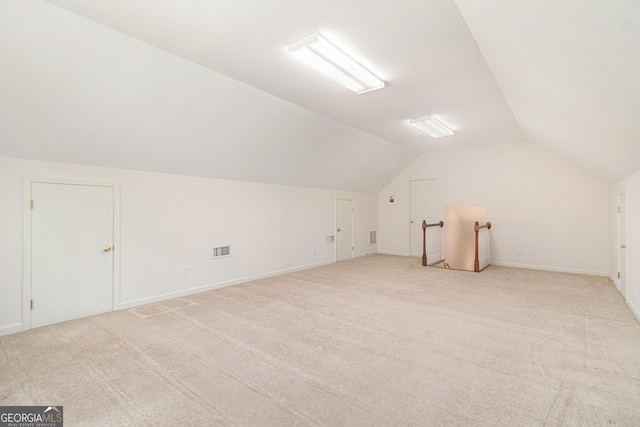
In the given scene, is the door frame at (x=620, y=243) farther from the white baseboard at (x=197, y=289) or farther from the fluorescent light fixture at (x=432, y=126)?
the white baseboard at (x=197, y=289)

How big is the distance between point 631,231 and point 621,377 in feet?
8.93

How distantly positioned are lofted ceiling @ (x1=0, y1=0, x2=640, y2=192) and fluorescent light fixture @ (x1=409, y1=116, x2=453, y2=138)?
0.22 metres

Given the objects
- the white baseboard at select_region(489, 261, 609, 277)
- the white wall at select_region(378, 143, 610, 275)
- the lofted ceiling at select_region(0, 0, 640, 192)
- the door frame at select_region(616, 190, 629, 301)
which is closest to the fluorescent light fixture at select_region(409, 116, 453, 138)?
the lofted ceiling at select_region(0, 0, 640, 192)

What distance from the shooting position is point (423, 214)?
829 cm

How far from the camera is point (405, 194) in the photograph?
8.51 meters

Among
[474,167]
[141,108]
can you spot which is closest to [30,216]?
[141,108]

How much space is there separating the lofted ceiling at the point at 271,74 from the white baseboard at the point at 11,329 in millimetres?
1846

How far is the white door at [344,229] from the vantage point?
25.2 feet

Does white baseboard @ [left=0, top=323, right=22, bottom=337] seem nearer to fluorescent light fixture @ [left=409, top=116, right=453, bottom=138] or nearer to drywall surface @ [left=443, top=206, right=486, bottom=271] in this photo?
fluorescent light fixture @ [left=409, top=116, right=453, bottom=138]

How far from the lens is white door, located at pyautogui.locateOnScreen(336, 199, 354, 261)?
7670 mm

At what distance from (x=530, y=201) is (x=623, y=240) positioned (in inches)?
86.5

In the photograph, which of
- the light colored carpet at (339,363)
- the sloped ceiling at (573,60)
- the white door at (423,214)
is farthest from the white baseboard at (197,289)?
the sloped ceiling at (573,60)

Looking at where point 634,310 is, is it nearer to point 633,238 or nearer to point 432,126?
point 633,238

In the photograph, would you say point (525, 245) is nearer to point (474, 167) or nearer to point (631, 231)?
point (474, 167)
